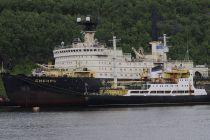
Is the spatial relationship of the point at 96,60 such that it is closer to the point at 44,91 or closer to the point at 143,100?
the point at 143,100

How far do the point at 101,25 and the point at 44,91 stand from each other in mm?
52009

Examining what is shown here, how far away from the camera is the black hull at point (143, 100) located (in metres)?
93.3

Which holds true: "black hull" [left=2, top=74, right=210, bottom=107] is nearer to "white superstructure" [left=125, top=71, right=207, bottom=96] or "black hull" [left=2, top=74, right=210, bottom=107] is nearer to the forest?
"white superstructure" [left=125, top=71, right=207, bottom=96]

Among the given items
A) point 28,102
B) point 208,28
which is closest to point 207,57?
point 208,28

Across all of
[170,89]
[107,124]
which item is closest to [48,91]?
[170,89]

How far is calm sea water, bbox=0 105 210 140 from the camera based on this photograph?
213ft

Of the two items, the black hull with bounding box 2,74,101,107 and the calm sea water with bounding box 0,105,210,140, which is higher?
the black hull with bounding box 2,74,101,107

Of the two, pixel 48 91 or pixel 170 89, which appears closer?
pixel 48 91

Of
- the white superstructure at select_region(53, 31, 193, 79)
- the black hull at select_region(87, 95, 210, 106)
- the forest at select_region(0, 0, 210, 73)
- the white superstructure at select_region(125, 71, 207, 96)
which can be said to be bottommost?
the black hull at select_region(87, 95, 210, 106)

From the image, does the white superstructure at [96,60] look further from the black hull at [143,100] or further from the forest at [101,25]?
the forest at [101,25]

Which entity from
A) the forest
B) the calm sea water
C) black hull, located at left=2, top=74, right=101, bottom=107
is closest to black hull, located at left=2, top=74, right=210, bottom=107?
black hull, located at left=2, top=74, right=101, bottom=107

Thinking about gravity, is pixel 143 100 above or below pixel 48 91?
below

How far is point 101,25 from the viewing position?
14312 cm

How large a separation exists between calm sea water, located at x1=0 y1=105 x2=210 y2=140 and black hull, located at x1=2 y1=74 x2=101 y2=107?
2565mm
